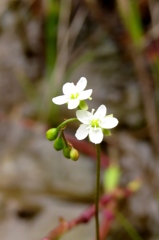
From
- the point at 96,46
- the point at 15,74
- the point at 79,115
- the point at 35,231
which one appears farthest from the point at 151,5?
the point at 79,115

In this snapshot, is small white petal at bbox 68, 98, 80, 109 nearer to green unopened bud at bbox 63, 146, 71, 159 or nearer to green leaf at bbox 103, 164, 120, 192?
green unopened bud at bbox 63, 146, 71, 159

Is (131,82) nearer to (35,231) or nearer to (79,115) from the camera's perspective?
(35,231)

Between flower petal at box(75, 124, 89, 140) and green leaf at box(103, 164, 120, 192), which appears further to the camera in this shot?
green leaf at box(103, 164, 120, 192)

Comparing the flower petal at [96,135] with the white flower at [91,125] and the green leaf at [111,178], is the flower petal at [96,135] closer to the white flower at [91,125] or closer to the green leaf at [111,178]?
the white flower at [91,125]

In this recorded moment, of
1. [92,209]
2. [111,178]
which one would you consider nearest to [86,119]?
[92,209]

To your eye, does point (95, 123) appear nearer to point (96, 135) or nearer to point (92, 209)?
point (96, 135)

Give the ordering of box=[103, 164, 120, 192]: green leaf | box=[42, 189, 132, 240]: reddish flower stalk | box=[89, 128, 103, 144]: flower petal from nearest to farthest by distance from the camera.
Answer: box=[89, 128, 103, 144]: flower petal → box=[42, 189, 132, 240]: reddish flower stalk → box=[103, 164, 120, 192]: green leaf

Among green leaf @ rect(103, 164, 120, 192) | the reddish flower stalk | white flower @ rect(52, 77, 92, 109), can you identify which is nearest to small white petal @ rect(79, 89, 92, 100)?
white flower @ rect(52, 77, 92, 109)

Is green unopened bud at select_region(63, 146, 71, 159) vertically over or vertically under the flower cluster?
under
